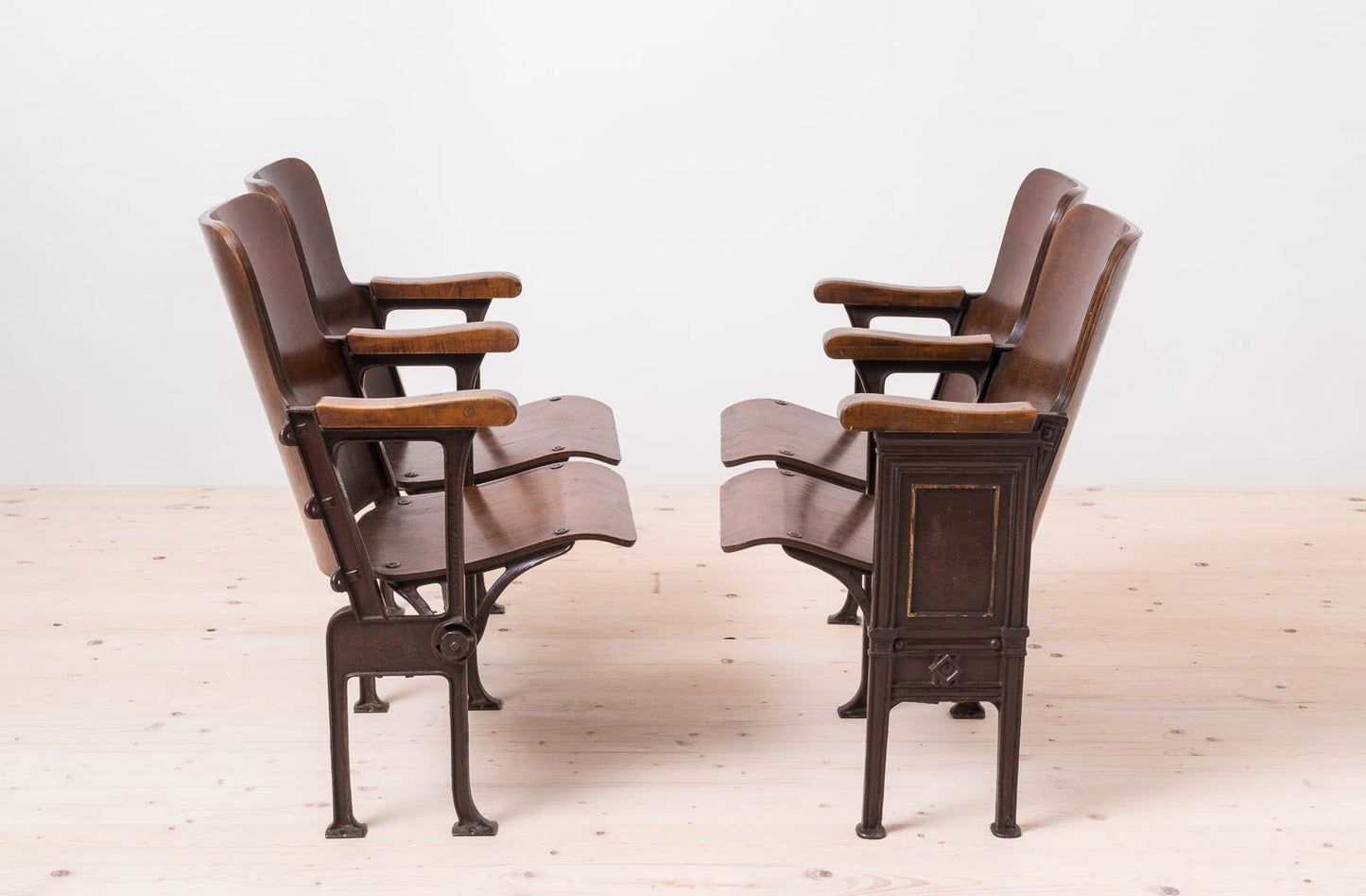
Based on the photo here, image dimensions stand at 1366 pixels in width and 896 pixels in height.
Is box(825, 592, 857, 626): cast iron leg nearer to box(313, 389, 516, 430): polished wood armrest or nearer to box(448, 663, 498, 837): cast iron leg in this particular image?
box(448, 663, 498, 837): cast iron leg

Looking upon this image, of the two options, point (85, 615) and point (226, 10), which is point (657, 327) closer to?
point (226, 10)

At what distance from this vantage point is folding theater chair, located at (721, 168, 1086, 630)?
9.21ft

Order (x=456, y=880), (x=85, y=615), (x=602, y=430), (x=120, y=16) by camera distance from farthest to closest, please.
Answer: (x=120, y=16) → (x=85, y=615) → (x=602, y=430) → (x=456, y=880)

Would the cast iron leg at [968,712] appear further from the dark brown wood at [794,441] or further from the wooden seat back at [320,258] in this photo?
the wooden seat back at [320,258]

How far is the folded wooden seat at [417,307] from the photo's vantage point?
111 inches

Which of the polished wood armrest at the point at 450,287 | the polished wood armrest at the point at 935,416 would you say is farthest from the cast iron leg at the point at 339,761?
the polished wood armrest at the point at 450,287

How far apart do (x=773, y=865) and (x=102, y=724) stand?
1.36m

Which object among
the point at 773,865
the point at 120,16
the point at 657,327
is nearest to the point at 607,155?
the point at 657,327

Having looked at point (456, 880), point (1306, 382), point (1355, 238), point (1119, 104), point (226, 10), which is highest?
point (226, 10)

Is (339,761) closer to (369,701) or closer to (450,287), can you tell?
(369,701)

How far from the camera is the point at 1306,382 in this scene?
14.7 ft

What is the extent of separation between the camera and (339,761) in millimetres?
2334

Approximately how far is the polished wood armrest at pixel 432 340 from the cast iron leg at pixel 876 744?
3.03 ft

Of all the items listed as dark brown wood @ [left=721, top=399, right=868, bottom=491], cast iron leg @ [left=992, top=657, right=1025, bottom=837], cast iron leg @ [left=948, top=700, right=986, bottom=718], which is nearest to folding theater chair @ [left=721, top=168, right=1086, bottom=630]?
dark brown wood @ [left=721, top=399, right=868, bottom=491]
